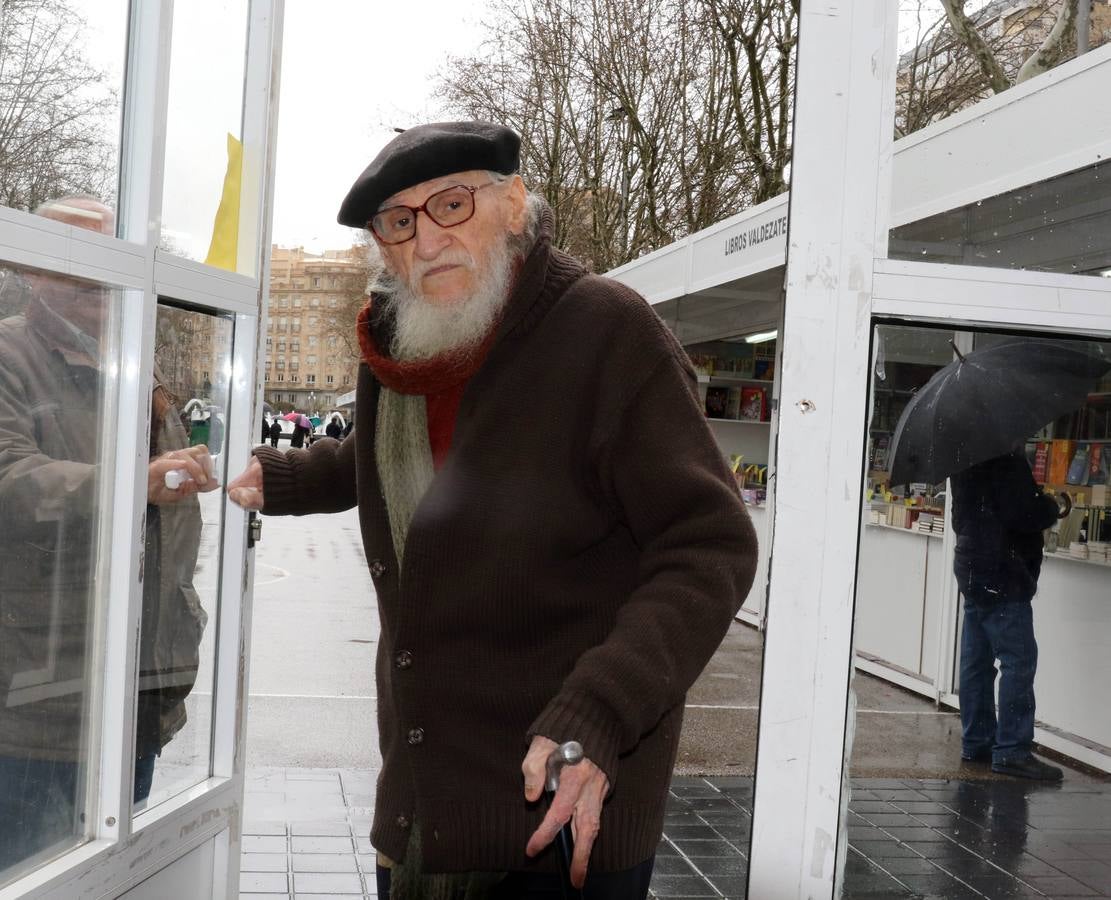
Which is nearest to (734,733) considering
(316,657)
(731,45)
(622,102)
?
(316,657)

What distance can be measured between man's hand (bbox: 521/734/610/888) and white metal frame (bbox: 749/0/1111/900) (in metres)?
0.63

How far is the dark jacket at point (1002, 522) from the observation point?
2449 millimetres

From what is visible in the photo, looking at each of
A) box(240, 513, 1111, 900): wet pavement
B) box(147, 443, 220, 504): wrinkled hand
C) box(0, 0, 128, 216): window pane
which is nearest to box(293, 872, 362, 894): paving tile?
box(240, 513, 1111, 900): wet pavement

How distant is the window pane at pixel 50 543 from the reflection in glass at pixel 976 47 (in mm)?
1473

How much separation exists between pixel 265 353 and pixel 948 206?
1501 mm

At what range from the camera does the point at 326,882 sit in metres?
4.55

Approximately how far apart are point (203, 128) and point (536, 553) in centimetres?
130

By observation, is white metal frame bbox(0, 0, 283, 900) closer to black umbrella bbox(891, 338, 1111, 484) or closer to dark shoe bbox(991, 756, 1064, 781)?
black umbrella bbox(891, 338, 1111, 484)

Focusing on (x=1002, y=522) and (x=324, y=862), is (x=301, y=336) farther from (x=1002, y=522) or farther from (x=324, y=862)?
(x=1002, y=522)

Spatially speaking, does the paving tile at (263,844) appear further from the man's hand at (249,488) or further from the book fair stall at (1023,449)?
the book fair stall at (1023,449)

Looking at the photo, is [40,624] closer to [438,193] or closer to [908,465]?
[438,193]

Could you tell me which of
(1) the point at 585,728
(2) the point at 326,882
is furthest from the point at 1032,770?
(2) the point at 326,882

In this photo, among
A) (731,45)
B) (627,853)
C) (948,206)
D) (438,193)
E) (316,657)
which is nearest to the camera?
(627,853)

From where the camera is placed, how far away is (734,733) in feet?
23.7
